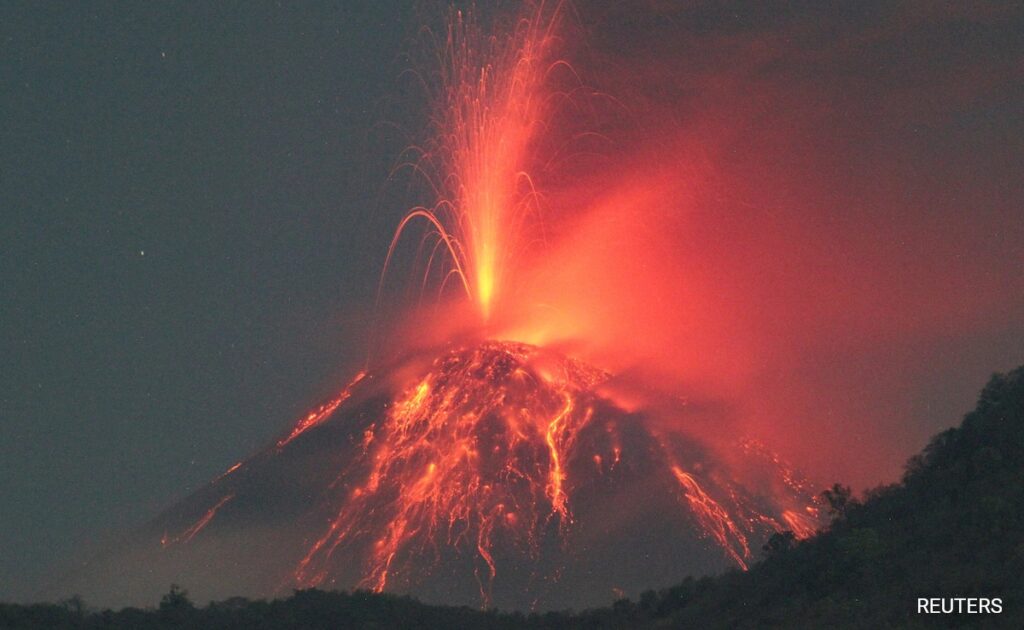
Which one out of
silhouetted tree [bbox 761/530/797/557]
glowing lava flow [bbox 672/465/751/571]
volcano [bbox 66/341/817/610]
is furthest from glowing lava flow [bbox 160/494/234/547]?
silhouetted tree [bbox 761/530/797/557]

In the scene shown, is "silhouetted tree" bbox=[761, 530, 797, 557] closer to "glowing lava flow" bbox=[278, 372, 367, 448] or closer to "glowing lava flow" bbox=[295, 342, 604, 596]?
"glowing lava flow" bbox=[295, 342, 604, 596]

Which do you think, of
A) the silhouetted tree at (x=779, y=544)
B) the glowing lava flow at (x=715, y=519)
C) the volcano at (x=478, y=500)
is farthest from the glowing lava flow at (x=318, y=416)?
A: the silhouetted tree at (x=779, y=544)

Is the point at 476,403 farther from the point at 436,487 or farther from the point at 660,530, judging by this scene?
the point at 660,530

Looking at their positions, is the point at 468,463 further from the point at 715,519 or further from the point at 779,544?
the point at 779,544

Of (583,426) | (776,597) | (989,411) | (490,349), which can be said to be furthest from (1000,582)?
(490,349)

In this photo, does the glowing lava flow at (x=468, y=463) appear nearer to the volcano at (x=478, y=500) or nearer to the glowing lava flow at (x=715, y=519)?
the volcano at (x=478, y=500)

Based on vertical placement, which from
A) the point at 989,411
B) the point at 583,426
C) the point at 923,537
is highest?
the point at 583,426
